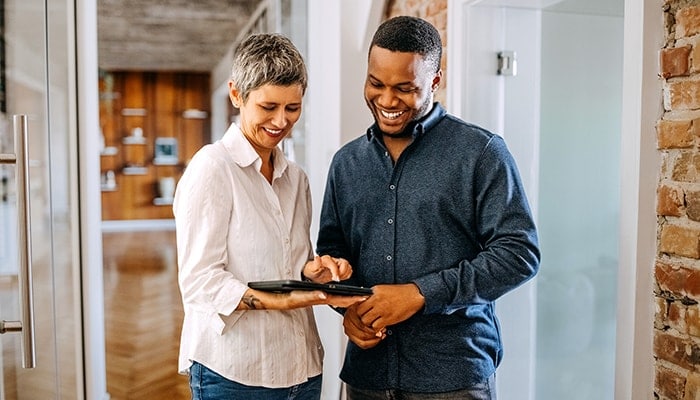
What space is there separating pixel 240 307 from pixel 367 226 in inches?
13.9

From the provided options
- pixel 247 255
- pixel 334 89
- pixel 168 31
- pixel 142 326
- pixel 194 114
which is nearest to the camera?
pixel 247 255

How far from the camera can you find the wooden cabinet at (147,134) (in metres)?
13.3

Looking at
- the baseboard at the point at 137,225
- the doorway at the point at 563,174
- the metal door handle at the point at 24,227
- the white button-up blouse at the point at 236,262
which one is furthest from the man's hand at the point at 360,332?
the baseboard at the point at 137,225

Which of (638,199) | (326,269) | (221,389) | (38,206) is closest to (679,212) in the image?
(638,199)

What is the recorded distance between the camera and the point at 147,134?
1355cm

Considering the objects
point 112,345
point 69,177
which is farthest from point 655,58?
point 112,345

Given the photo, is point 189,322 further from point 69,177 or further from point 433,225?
point 69,177

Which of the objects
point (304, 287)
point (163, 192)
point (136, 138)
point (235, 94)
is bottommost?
point (163, 192)

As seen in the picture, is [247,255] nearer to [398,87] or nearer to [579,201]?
[398,87]

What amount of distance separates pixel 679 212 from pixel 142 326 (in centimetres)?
474

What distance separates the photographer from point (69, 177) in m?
3.03

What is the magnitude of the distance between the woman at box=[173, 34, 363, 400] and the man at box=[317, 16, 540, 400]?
0.12m

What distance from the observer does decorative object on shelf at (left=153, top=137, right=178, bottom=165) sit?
13594 mm

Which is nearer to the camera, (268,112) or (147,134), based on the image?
(268,112)
